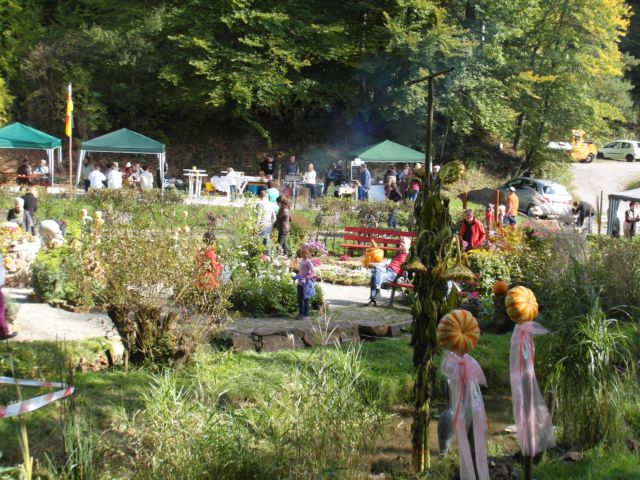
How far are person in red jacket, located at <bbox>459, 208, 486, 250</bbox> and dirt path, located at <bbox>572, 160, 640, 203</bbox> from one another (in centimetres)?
2190

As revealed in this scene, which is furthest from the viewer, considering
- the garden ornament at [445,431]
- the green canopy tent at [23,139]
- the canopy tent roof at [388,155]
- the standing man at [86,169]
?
the standing man at [86,169]

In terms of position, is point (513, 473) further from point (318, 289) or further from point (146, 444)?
point (318, 289)

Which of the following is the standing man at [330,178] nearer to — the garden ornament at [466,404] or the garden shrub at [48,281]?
the garden shrub at [48,281]

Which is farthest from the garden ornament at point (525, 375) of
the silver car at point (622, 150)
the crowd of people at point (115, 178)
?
the silver car at point (622, 150)

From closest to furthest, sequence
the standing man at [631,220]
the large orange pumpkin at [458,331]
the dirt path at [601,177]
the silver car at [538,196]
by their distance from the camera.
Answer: the large orange pumpkin at [458,331]
the standing man at [631,220]
the silver car at [538,196]
the dirt path at [601,177]

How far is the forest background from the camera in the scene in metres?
32.8

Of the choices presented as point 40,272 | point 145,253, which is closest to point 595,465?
point 145,253

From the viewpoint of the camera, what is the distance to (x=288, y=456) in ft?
19.2

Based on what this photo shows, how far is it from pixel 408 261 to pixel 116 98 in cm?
3200

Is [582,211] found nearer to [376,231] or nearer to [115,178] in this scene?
[376,231]

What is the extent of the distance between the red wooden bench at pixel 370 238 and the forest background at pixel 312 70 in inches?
618

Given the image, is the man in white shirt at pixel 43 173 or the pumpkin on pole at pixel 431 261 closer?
the pumpkin on pole at pixel 431 261

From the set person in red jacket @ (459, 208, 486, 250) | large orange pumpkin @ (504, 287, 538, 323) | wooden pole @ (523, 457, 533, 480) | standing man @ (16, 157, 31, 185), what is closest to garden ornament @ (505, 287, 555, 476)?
large orange pumpkin @ (504, 287, 538, 323)

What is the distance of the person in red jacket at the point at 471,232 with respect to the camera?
45.9 feet
